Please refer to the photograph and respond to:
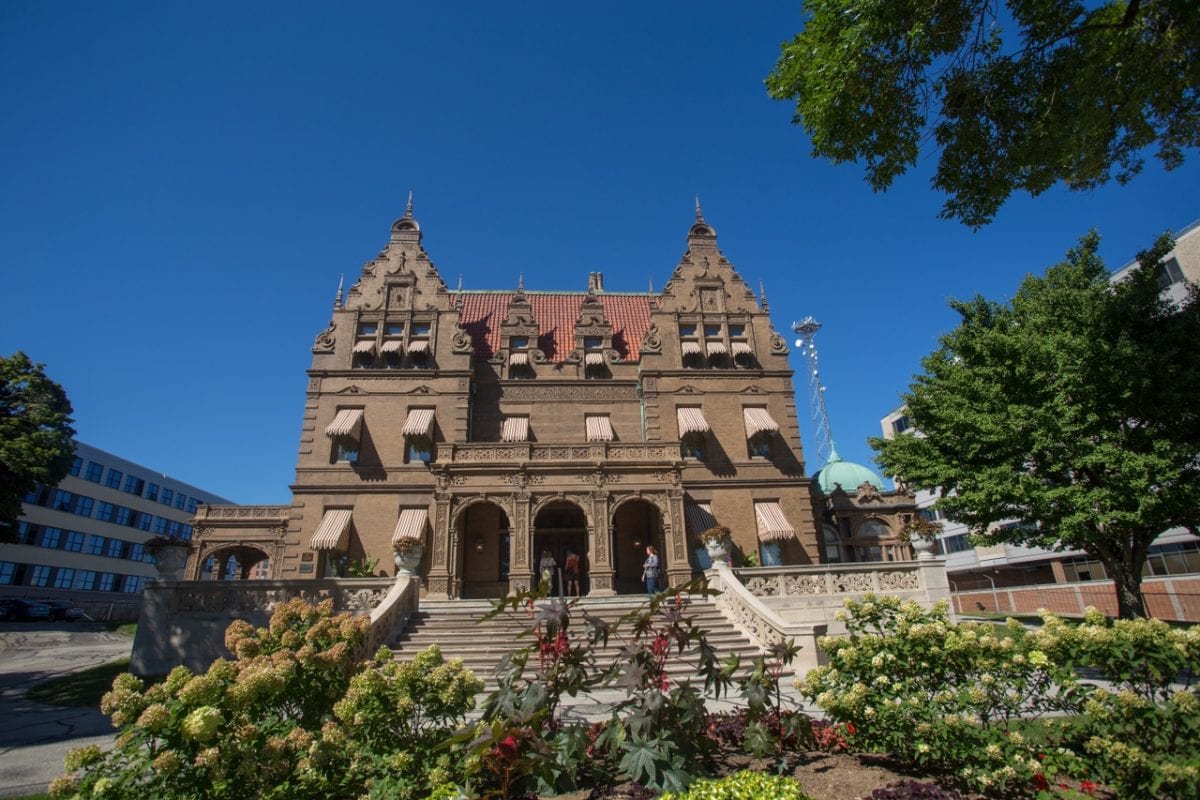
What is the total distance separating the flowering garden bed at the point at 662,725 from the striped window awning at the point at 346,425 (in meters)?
18.5

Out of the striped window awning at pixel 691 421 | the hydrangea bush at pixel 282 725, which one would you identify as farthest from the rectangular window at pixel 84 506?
the hydrangea bush at pixel 282 725

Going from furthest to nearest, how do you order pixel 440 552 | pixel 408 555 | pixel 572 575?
1. pixel 572 575
2. pixel 440 552
3. pixel 408 555

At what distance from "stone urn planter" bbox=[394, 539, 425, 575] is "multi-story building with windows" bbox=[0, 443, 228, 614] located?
40268 millimetres

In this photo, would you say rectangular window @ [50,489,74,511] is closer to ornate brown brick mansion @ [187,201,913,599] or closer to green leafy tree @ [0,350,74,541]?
ornate brown brick mansion @ [187,201,913,599]

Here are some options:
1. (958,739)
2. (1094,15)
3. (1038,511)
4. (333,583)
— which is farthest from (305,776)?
(1038,511)

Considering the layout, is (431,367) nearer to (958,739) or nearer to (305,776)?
(305,776)

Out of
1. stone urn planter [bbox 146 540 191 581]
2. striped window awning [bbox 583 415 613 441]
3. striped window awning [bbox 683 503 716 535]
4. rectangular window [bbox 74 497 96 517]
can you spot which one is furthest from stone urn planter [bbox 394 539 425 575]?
rectangular window [bbox 74 497 96 517]

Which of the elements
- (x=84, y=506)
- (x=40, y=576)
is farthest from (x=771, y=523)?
(x=84, y=506)

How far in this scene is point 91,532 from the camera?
53.9 meters

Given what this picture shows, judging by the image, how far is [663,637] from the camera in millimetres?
5695

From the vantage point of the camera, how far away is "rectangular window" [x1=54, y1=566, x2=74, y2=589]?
162ft

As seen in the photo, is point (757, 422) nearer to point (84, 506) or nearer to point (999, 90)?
point (999, 90)

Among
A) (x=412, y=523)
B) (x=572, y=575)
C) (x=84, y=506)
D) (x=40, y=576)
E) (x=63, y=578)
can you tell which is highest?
(x=84, y=506)

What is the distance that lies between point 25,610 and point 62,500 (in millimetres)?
18846
